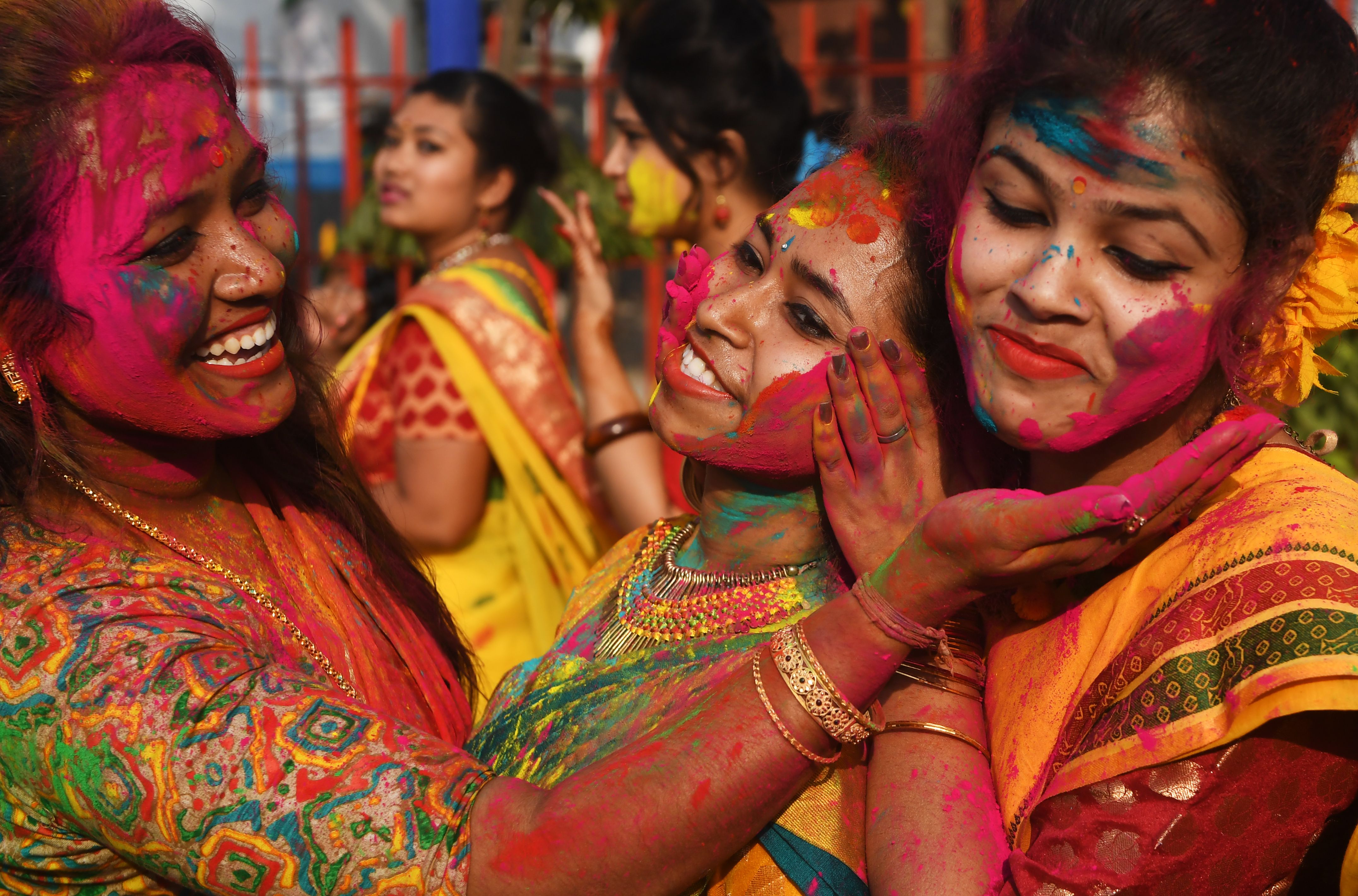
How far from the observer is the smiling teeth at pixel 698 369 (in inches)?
80.6

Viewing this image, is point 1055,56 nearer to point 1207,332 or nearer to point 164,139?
point 1207,332

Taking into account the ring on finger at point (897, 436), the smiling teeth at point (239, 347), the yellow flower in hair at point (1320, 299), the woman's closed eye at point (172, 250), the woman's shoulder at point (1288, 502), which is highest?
the yellow flower in hair at point (1320, 299)

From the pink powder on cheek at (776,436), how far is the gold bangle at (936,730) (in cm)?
44

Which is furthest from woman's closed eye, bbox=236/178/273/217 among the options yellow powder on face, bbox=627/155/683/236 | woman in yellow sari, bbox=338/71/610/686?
yellow powder on face, bbox=627/155/683/236

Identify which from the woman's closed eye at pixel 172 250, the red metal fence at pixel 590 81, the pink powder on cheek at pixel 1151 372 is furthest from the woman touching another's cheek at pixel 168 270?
the red metal fence at pixel 590 81

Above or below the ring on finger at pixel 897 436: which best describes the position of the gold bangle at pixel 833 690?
below

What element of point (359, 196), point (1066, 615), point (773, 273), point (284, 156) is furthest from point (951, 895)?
point (284, 156)

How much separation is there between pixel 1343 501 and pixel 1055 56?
0.69 m

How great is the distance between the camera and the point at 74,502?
1910 millimetres

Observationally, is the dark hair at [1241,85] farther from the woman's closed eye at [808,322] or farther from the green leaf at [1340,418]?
the green leaf at [1340,418]

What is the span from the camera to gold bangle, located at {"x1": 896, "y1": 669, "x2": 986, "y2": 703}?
1819 millimetres

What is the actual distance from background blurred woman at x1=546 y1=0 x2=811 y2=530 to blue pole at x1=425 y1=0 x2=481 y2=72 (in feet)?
6.49

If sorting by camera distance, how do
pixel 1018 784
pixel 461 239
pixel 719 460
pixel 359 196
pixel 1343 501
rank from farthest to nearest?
1. pixel 359 196
2. pixel 461 239
3. pixel 719 460
4. pixel 1018 784
5. pixel 1343 501

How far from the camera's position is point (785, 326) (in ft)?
6.54
